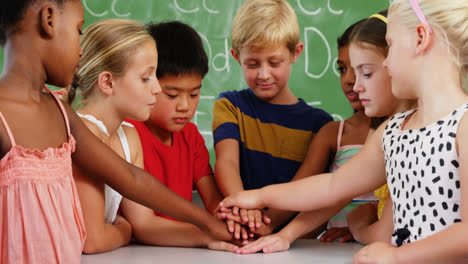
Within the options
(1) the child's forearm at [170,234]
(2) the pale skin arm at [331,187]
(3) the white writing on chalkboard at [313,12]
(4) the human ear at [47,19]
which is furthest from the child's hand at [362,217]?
(3) the white writing on chalkboard at [313,12]

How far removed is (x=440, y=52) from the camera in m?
0.98

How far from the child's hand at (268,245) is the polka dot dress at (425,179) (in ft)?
0.92

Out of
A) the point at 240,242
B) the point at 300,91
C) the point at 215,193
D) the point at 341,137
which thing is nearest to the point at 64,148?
the point at 240,242

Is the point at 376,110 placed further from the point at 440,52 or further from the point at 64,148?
the point at 64,148

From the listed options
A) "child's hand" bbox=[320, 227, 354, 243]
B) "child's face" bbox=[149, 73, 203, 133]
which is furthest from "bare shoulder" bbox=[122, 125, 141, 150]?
"child's hand" bbox=[320, 227, 354, 243]

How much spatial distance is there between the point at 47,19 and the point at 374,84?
83cm

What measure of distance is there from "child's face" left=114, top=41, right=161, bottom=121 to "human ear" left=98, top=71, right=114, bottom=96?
1 centimetres

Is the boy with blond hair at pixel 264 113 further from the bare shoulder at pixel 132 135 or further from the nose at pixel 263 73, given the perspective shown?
the bare shoulder at pixel 132 135

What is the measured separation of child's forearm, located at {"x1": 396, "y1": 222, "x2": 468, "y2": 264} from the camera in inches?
33.3

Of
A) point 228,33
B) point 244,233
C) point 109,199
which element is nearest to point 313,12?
point 228,33

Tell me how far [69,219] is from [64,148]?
14 centimetres

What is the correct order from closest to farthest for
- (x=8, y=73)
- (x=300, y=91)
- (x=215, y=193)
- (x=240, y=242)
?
(x=8, y=73), (x=240, y=242), (x=215, y=193), (x=300, y=91)

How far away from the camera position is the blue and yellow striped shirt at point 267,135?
5.47 ft

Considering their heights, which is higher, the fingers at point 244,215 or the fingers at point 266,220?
the fingers at point 244,215
